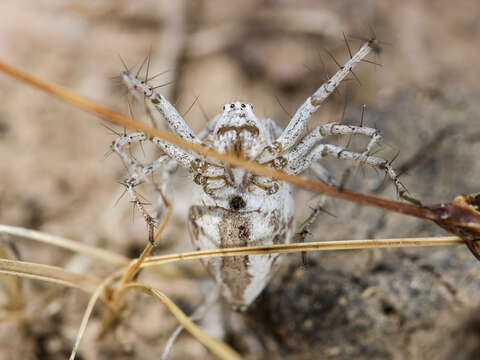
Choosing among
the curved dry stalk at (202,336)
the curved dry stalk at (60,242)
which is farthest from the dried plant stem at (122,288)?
the curved dry stalk at (60,242)

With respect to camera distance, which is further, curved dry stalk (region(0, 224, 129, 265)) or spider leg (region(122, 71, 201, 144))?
curved dry stalk (region(0, 224, 129, 265))

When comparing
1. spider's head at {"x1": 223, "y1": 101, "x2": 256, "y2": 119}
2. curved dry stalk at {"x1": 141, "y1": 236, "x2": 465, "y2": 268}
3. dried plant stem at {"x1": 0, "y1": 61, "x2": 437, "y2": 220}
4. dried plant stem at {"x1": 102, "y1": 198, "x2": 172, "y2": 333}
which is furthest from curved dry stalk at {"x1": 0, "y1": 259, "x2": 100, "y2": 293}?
spider's head at {"x1": 223, "y1": 101, "x2": 256, "y2": 119}

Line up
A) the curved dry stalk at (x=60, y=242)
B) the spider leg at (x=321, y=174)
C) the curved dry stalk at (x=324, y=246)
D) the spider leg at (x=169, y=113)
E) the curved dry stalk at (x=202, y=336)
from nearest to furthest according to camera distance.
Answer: the curved dry stalk at (x=202, y=336)
the curved dry stalk at (x=324, y=246)
the spider leg at (x=169, y=113)
the curved dry stalk at (x=60, y=242)
the spider leg at (x=321, y=174)

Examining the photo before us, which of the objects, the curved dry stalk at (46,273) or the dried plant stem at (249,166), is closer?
the dried plant stem at (249,166)

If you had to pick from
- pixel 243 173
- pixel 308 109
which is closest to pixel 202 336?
pixel 243 173

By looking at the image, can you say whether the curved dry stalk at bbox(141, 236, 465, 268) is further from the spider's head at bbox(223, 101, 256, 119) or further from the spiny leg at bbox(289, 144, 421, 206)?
the spider's head at bbox(223, 101, 256, 119)

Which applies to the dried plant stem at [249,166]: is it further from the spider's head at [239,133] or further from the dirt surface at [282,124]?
the dirt surface at [282,124]
